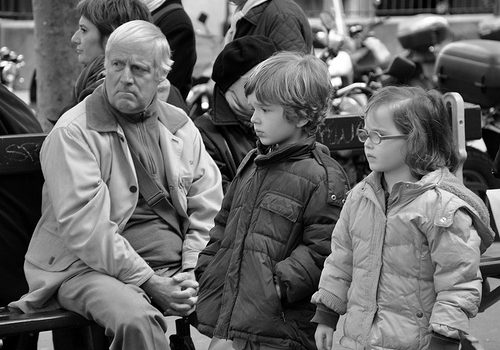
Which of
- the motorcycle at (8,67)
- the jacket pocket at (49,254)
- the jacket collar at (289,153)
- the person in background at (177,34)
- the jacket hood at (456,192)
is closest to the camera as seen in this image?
the jacket hood at (456,192)

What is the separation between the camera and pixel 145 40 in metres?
4.40

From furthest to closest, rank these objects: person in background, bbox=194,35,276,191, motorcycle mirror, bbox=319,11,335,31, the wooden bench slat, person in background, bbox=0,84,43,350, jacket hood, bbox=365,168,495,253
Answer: motorcycle mirror, bbox=319,11,335,31, person in background, bbox=194,35,276,191, person in background, bbox=0,84,43,350, the wooden bench slat, jacket hood, bbox=365,168,495,253

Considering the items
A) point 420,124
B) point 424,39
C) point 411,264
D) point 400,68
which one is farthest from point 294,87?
point 424,39

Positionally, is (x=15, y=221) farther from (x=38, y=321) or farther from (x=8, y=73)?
(x=8, y=73)

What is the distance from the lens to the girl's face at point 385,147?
361cm

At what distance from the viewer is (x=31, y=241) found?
14.4ft

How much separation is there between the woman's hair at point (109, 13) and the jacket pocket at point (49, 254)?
102cm

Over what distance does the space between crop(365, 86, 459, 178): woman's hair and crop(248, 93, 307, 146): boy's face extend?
0.36 meters

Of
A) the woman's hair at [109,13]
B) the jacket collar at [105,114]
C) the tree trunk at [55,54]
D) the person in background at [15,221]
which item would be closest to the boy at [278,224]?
the jacket collar at [105,114]

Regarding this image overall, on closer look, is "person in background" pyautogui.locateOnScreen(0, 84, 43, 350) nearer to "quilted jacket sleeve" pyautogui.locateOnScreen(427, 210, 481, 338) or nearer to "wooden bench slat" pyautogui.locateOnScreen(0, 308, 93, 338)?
"wooden bench slat" pyautogui.locateOnScreen(0, 308, 93, 338)

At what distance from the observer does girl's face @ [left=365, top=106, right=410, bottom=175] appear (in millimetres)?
3609

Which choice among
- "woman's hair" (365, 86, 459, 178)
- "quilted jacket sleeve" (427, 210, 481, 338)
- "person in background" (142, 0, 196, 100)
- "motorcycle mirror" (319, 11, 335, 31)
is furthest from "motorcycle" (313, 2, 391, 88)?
"quilted jacket sleeve" (427, 210, 481, 338)

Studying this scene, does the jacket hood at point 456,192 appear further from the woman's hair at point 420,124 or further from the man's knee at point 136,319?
the man's knee at point 136,319

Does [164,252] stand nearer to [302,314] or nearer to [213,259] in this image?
[213,259]
